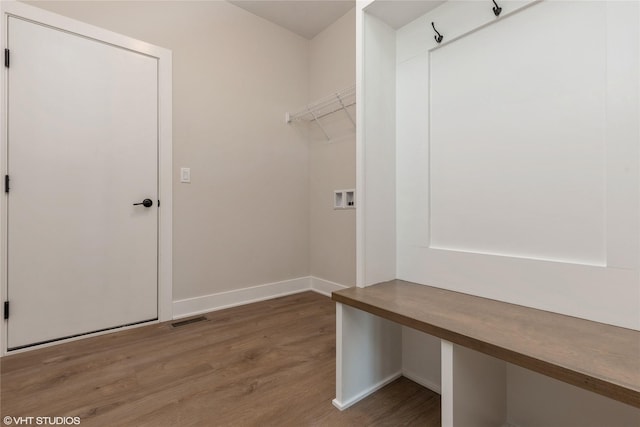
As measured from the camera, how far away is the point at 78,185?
1877 mm

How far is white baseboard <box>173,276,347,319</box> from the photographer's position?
2281 millimetres

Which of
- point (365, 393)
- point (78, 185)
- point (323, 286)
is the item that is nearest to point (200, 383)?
point (365, 393)

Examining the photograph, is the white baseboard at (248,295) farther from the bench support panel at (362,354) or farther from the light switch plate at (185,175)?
the bench support panel at (362,354)

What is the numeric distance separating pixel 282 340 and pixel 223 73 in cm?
214

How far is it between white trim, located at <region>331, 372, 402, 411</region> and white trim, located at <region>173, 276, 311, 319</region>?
1496mm

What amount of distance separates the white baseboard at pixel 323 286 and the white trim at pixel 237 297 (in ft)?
0.20

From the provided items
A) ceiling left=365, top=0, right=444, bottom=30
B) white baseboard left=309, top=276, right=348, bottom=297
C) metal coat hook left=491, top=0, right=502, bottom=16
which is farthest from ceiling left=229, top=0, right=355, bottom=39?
white baseboard left=309, top=276, right=348, bottom=297

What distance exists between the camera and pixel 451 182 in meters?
1.27

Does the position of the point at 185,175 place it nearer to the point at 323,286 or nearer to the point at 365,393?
the point at 323,286

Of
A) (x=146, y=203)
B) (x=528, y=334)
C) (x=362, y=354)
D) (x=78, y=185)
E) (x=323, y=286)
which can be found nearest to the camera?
(x=528, y=334)

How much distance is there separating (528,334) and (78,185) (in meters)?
2.42

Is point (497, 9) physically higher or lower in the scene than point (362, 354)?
higher

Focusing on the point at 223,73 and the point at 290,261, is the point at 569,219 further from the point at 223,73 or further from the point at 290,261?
the point at 223,73

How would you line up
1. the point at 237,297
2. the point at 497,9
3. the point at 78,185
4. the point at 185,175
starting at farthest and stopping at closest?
1. the point at 237,297
2. the point at 185,175
3. the point at 78,185
4. the point at 497,9
